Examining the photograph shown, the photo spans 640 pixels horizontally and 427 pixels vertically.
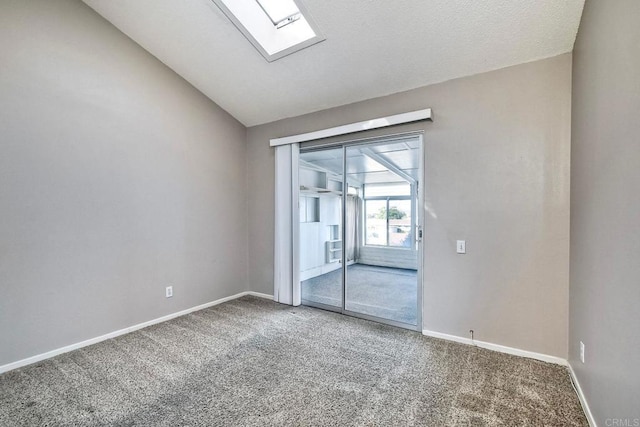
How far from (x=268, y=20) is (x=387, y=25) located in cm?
122

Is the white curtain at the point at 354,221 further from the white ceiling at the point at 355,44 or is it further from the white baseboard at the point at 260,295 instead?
the white ceiling at the point at 355,44

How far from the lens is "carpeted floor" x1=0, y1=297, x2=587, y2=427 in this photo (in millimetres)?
1730

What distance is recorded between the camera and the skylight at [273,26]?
8.43 ft

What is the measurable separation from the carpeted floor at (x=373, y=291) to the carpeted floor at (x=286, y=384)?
23.0 inches

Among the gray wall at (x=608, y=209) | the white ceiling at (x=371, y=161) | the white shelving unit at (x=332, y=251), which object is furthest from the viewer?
the white shelving unit at (x=332, y=251)

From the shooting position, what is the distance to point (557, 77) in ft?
7.60

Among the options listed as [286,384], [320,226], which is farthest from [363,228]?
[286,384]

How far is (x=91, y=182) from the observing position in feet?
8.88

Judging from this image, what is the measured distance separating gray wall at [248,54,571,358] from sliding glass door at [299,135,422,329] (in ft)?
1.07

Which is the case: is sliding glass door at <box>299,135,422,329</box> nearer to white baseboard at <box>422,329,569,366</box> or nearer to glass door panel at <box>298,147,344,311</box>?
glass door panel at <box>298,147,344,311</box>

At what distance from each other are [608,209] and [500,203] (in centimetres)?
109

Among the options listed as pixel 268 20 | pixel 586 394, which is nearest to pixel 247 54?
pixel 268 20

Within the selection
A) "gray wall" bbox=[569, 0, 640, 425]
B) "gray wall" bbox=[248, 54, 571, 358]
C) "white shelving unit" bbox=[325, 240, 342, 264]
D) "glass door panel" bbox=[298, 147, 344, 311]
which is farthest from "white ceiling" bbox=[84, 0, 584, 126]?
"white shelving unit" bbox=[325, 240, 342, 264]

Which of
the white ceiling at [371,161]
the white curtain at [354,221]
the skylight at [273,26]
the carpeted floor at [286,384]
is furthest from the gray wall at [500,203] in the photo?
the white curtain at [354,221]
